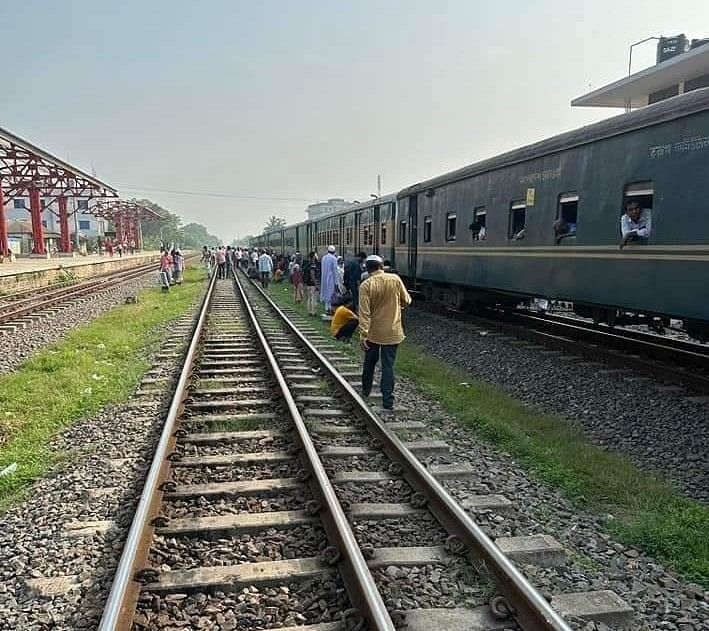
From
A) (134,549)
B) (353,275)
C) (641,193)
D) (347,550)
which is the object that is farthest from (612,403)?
(353,275)

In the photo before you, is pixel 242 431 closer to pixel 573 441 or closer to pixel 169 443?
pixel 169 443

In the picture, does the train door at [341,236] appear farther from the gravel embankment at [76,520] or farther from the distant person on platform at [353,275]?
the gravel embankment at [76,520]

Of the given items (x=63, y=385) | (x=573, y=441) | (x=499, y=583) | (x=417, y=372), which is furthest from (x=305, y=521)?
(x=63, y=385)

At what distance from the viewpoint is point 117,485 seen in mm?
4941

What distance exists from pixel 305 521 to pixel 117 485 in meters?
1.76

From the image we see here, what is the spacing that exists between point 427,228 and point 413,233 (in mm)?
992

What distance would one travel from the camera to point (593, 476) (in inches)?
202

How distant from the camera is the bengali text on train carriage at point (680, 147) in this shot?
21.0 feet

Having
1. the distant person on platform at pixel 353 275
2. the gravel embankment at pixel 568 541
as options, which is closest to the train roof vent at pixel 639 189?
the gravel embankment at pixel 568 541

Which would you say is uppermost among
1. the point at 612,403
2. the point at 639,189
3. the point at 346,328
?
the point at 639,189

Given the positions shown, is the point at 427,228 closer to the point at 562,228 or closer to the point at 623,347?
the point at 562,228

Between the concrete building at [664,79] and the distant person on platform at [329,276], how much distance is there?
1415 cm

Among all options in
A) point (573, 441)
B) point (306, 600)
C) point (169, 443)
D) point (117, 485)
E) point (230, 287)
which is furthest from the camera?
point (230, 287)

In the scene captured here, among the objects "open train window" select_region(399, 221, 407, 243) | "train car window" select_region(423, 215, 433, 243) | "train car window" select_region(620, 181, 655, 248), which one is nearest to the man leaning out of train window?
"train car window" select_region(620, 181, 655, 248)
